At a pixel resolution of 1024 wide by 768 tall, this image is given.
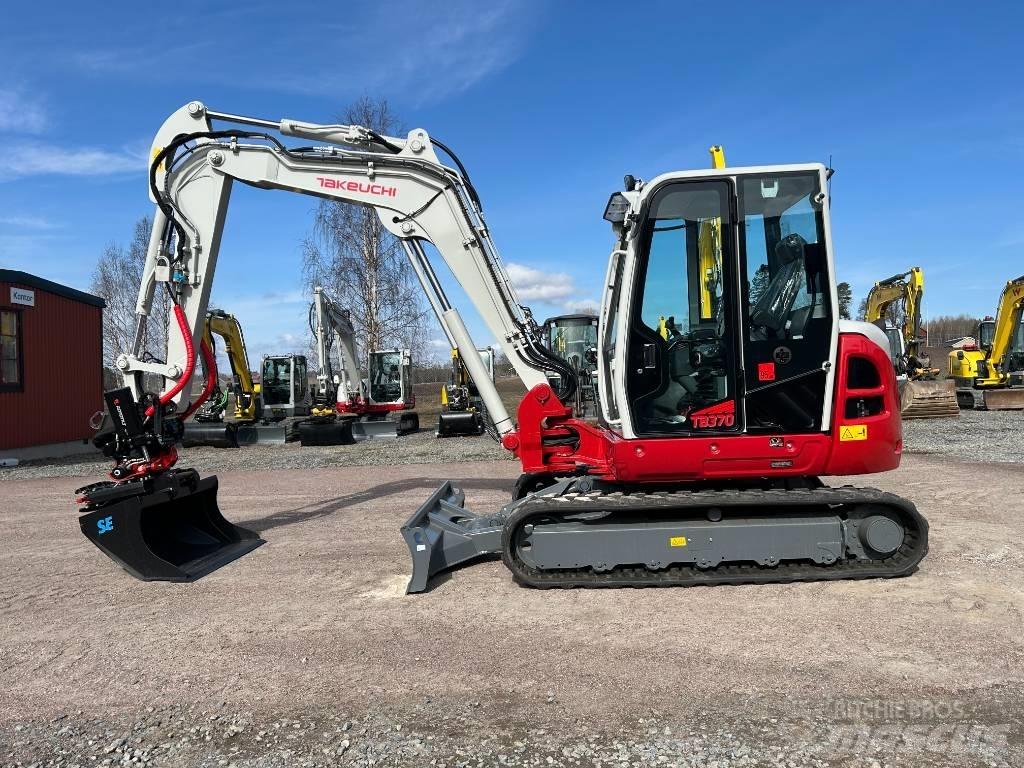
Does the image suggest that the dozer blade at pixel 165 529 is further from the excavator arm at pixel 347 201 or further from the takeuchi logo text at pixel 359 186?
the takeuchi logo text at pixel 359 186

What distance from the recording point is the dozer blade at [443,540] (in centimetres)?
532

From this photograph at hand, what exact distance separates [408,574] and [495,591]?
0.93 metres

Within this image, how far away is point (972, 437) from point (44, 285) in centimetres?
2173

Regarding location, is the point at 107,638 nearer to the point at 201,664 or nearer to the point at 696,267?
the point at 201,664

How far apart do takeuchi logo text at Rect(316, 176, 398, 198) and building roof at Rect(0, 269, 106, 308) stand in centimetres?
1414

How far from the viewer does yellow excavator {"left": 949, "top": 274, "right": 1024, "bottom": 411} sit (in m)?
19.9

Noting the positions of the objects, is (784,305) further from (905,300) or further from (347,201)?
(905,300)

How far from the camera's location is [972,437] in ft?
46.6

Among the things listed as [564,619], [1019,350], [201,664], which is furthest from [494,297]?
[1019,350]

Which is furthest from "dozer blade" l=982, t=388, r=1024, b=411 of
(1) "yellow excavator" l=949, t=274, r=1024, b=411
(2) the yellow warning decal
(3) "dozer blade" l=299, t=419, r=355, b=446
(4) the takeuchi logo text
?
(4) the takeuchi logo text

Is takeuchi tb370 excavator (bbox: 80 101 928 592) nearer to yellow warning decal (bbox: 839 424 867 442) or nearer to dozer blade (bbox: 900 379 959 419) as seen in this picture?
yellow warning decal (bbox: 839 424 867 442)

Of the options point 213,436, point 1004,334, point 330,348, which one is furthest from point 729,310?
point 1004,334

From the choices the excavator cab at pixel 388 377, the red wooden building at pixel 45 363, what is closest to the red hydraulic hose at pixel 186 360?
the red wooden building at pixel 45 363

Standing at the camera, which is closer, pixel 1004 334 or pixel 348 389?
pixel 1004 334
